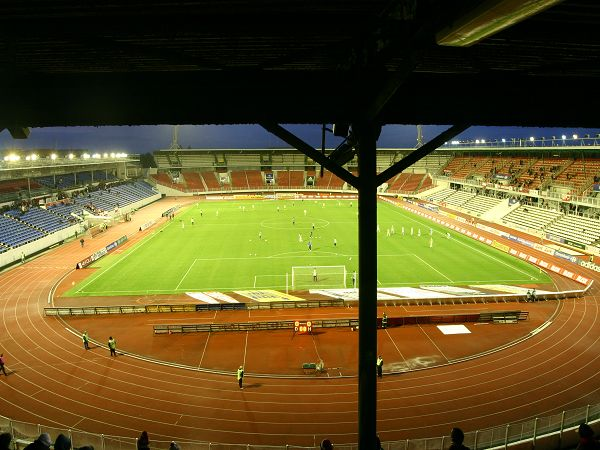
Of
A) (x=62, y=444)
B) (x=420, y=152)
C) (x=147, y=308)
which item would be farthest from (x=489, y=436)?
(x=147, y=308)

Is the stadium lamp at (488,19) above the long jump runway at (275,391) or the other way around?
above

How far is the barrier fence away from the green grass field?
54.4 ft

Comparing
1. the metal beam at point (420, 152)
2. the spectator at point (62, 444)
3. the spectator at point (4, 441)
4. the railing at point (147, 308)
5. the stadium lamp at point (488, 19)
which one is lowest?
the railing at point (147, 308)

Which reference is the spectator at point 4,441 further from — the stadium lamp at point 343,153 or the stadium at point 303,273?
the stadium lamp at point 343,153

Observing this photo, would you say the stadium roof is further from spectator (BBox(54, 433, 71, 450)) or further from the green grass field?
the green grass field

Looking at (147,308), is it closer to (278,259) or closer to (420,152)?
(278,259)

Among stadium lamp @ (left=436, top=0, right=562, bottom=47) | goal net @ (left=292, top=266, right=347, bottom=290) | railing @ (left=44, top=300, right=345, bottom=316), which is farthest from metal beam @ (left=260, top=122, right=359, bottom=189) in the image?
goal net @ (left=292, top=266, right=347, bottom=290)

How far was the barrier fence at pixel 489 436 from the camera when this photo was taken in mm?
10273

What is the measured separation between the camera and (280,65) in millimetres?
5180

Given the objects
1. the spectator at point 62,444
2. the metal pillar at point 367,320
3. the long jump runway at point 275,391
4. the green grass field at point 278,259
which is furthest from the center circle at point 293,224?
the spectator at point 62,444

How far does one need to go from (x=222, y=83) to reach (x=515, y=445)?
11380 millimetres

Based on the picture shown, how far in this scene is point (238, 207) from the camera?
6662cm

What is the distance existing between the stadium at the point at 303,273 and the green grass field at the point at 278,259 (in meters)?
0.30

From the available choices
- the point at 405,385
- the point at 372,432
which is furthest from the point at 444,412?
the point at 372,432
